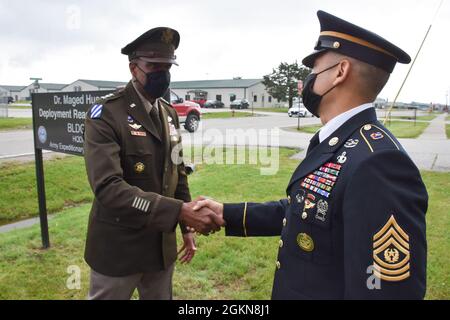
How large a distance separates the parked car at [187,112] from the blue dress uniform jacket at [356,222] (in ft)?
53.5

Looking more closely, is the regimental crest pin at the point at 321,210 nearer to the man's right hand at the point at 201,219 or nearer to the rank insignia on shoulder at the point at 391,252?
the rank insignia on shoulder at the point at 391,252

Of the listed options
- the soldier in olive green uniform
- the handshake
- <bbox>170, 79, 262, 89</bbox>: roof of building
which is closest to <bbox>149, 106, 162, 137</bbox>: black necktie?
the soldier in olive green uniform

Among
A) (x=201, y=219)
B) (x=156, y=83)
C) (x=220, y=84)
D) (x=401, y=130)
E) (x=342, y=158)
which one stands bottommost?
(x=401, y=130)

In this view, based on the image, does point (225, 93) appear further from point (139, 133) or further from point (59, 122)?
point (139, 133)

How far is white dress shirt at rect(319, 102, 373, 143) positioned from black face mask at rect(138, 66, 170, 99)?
1118mm

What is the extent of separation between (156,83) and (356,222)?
5.05 feet

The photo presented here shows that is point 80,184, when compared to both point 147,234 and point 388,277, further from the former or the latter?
point 388,277

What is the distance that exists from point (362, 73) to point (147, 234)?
1494 millimetres

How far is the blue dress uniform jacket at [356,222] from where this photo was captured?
1270 millimetres

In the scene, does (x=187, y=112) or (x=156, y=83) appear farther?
(x=187, y=112)

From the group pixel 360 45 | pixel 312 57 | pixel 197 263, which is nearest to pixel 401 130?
pixel 197 263

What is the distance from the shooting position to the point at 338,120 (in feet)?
5.39
